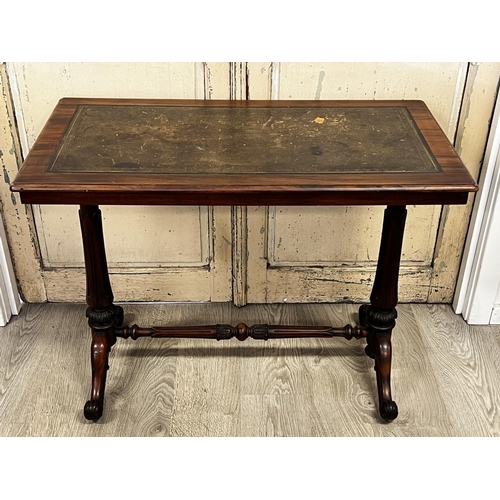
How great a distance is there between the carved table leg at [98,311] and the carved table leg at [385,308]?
1018 millimetres

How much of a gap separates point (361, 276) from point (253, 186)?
1.24 meters

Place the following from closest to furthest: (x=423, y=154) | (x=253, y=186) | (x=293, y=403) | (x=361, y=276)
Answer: (x=253, y=186)
(x=423, y=154)
(x=293, y=403)
(x=361, y=276)

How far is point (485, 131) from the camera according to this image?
284 cm

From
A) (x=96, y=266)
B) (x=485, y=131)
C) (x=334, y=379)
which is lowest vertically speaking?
(x=334, y=379)

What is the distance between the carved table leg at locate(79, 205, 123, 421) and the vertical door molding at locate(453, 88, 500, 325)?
5.12 ft

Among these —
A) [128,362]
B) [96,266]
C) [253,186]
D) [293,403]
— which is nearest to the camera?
[253,186]

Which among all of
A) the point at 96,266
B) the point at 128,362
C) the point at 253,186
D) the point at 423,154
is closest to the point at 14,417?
the point at 128,362

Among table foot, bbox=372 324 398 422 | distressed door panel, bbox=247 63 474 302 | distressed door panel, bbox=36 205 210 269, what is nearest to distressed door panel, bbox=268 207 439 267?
distressed door panel, bbox=247 63 474 302

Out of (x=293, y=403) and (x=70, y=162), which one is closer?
(x=70, y=162)

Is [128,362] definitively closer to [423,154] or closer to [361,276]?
[361,276]

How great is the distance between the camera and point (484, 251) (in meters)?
3.01

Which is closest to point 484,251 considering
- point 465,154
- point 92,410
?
point 465,154

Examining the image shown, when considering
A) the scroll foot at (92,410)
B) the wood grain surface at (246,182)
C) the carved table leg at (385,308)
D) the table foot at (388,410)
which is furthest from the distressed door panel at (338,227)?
the scroll foot at (92,410)

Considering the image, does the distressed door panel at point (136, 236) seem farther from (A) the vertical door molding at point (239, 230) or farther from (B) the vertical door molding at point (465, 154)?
(B) the vertical door molding at point (465, 154)
